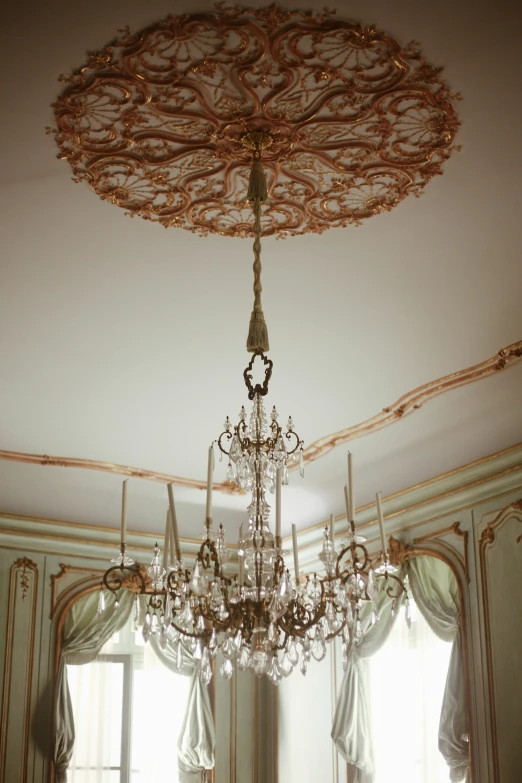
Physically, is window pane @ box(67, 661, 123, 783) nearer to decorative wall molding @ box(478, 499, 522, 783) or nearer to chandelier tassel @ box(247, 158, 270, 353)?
decorative wall molding @ box(478, 499, 522, 783)

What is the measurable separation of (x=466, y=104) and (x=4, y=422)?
151 inches

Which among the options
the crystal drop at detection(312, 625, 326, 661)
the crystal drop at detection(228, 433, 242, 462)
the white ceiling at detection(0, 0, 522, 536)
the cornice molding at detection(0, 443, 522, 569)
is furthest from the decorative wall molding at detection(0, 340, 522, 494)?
the crystal drop at detection(312, 625, 326, 661)

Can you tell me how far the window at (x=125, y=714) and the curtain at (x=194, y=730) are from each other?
0.09 metres

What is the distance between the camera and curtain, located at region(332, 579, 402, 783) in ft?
21.5

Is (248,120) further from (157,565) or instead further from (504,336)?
(504,336)

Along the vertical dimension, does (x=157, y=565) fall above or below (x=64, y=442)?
below

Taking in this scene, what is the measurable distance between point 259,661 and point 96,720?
433cm

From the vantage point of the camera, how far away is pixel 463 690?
18.9 ft

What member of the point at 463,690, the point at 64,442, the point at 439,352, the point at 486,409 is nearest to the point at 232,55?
the point at 439,352

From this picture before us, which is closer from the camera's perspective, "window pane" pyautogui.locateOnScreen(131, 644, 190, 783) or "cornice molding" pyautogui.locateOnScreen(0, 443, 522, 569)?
"cornice molding" pyautogui.locateOnScreen(0, 443, 522, 569)

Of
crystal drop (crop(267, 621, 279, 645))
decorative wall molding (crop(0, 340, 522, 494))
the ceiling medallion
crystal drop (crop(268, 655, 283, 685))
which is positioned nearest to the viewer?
the ceiling medallion

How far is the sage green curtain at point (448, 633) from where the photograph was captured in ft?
18.7

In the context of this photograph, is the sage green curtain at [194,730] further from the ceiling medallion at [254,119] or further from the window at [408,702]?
the ceiling medallion at [254,119]

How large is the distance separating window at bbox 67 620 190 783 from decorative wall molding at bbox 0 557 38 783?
424 millimetres
